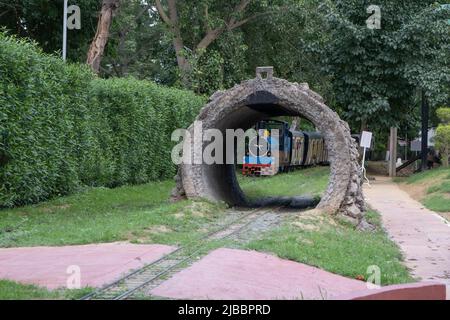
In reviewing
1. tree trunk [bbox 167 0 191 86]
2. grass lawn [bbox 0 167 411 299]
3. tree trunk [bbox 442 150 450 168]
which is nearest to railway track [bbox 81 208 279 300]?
grass lawn [bbox 0 167 411 299]

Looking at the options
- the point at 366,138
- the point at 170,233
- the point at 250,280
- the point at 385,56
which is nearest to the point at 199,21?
the point at 385,56

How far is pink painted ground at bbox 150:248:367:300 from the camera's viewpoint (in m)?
8.26

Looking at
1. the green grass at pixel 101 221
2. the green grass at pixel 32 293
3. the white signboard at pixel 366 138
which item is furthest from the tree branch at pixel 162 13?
the green grass at pixel 32 293

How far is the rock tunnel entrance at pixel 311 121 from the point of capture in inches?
656

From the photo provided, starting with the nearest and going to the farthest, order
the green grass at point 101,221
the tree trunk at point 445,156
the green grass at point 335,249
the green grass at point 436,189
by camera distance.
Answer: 1. the green grass at point 335,249
2. the green grass at point 101,221
3. the green grass at point 436,189
4. the tree trunk at point 445,156

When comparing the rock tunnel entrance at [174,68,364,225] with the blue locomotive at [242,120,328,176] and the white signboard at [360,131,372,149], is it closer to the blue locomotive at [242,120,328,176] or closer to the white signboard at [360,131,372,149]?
the white signboard at [360,131,372,149]

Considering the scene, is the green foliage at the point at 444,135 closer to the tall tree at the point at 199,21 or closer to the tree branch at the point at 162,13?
the tall tree at the point at 199,21

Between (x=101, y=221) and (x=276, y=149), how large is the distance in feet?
79.1

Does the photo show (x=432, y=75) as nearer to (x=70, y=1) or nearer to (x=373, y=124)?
(x=373, y=124)

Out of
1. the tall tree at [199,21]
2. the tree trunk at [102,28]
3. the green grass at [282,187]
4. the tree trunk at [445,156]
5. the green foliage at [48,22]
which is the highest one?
the tall tree at [199,21]

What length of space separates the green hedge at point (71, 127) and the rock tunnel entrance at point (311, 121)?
357 centimetres

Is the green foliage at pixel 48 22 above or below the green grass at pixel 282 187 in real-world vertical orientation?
above

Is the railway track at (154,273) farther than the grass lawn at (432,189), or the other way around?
the grass lawn at (432,189)

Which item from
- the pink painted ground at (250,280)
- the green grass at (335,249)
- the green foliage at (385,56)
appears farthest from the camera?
the green foliage at (385,56)
